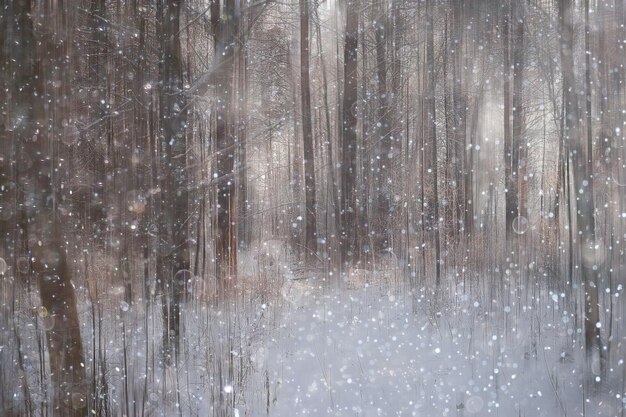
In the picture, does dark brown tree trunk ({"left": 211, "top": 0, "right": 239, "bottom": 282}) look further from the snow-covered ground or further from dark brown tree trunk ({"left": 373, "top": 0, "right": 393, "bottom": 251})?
dark brown tree trunk ({"left": 373, "top": 0, "right": 393, "bottom": 251})

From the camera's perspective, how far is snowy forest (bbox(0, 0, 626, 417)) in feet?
5.16

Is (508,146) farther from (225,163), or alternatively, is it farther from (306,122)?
(225,163)

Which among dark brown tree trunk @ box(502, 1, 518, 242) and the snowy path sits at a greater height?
dark brown tree trunk @ box(502, 1, 518, 242)

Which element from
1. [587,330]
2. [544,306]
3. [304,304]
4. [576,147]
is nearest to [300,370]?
[304,304]

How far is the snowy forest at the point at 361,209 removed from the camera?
5.16ft

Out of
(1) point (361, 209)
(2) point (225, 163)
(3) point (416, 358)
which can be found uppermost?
(2) point (225, 163)

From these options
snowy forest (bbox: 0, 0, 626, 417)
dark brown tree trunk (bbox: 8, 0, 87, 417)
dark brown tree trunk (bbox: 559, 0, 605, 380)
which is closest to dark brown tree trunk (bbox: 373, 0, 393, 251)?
snowy forest (bbox: 0, 0, 626, 417)

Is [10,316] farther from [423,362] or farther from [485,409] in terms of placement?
[485,409]

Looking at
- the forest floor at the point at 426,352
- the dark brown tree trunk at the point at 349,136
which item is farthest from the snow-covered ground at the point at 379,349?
the dark brown tree trunk at the point at 349,136

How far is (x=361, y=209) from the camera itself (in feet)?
5.22

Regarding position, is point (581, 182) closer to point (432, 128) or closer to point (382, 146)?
point (432, 128)

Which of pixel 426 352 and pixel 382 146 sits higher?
pixel 382 146

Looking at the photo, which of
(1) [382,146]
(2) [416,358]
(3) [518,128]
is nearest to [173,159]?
(1) [382,146]

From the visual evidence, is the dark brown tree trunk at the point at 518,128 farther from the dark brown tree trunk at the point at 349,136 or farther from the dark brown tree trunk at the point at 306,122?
the dark brown tree trunk at the point at 306,122
